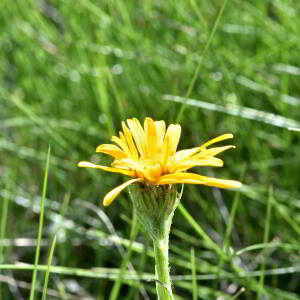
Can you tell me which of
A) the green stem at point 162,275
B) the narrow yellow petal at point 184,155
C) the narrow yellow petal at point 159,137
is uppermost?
the narrow yellow petal at point 159,137

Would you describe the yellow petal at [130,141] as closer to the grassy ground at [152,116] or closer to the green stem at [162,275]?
the green stem at [162,275]

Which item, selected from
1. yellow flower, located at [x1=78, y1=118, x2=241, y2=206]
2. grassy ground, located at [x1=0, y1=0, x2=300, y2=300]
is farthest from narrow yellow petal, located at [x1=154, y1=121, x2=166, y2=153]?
grassy ground, located at [x1=0, y1=0, x2=300, y2=300]

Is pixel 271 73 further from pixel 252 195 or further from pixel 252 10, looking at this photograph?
pixel 252 195

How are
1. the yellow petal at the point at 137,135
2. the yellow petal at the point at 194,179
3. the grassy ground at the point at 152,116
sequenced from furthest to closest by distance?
the grassy ground at the point at 152,116, the yellow petal at the point at 137,135, the yellow petal at the point at 194,179

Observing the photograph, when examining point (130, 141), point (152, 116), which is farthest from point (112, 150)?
point (152, 116)

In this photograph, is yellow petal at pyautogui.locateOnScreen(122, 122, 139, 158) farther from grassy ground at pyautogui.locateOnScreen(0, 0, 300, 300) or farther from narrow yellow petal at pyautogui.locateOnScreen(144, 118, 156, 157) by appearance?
grassy ground at pyautogui.locateOnScreen(0, 0, 300, 300)

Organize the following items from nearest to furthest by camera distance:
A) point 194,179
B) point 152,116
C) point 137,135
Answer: point 194,179, point 137,135, point 152,116

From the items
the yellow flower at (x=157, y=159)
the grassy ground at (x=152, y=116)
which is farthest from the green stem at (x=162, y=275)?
the grassy ground at (x=152, y=116)

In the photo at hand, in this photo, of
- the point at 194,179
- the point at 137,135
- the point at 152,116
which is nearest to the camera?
the point at 194,179

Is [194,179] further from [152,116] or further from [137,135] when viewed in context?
[152,116]
